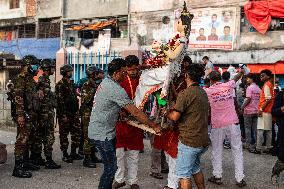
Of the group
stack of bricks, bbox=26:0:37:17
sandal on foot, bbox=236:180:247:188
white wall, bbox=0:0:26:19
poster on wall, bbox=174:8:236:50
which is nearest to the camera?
sandal on foot, bbox=236:180:247:188

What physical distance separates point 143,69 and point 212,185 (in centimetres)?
217

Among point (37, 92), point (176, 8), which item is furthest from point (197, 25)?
point (37, 92)

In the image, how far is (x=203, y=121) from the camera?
5.11 meters

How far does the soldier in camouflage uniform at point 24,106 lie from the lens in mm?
6727

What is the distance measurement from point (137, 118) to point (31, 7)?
25993 mm

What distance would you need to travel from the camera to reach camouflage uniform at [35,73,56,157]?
7.46 m

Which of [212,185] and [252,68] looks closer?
[212,185]

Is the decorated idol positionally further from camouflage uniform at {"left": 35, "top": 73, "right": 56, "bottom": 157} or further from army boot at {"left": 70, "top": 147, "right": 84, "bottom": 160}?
army boot at {"left": 70, "top": 147, "right": 84, "bottom": 160}

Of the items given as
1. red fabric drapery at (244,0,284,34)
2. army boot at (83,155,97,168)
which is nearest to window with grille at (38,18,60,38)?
red fabric drapery at (244,0,284,34)

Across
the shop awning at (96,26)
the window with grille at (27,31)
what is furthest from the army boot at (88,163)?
the window with grille at (27,31)

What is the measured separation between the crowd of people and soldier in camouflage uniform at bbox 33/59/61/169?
0.06 ft

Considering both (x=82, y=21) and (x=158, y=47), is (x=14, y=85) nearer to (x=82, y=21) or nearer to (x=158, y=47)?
(x=158, y=47)

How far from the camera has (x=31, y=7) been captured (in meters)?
29.1

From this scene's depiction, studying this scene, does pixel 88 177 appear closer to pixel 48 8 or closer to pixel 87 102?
pixel 87 102
